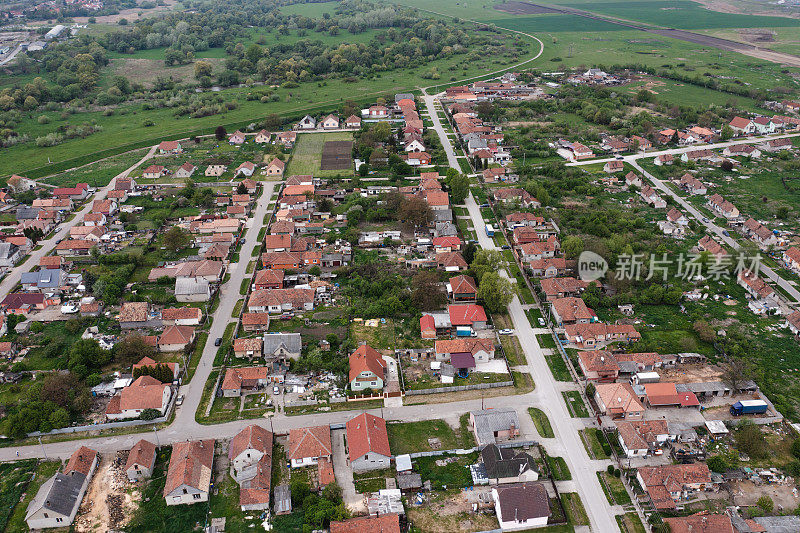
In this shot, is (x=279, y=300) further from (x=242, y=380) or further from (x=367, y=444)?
(x=367, y=444)

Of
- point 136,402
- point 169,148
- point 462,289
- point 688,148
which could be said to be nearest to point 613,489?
point 462,289

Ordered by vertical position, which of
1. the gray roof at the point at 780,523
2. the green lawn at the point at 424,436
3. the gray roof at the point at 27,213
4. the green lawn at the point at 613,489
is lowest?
the green lawn at the point at 613,489

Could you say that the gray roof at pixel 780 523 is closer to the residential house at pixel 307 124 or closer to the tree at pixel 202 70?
the residential house at pixel 307 124

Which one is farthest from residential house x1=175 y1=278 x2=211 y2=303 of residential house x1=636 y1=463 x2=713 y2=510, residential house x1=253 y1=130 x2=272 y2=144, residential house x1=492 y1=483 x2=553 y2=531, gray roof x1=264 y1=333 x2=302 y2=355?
residential house x1=253 y1=130 x2=272 y2=144

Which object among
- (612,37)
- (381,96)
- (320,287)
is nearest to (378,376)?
(320,287)

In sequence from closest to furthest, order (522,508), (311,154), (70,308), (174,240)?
1. (522,508)
2. (70,308)
3. (174,240)
4. (311,154)

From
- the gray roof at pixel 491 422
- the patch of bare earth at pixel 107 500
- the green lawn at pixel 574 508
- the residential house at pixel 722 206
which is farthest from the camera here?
the residential house at pixel 722 206

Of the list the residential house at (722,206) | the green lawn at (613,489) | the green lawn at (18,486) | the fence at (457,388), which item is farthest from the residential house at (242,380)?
the residential house at (722,206)

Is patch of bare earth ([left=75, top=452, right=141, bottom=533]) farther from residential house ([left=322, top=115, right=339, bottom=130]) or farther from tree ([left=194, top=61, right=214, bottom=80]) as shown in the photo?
tree ([left=194, top=61, right=214, bottom=80])
